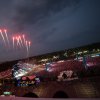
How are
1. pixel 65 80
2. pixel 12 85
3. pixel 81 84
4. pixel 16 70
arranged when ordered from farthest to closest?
pixel 16 70, pixel 12 85, pixel 65 80, pixel 81 84

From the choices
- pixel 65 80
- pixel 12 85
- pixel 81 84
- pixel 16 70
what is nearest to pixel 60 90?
pixel 65 80

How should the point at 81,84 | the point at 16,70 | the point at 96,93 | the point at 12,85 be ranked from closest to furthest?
the point at 96,93
the point at 81,84
the point at 12,85
the point at 16,70

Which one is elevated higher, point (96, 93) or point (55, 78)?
point (55, 78)

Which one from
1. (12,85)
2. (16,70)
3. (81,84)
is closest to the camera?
(81,84)

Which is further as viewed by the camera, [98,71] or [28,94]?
[28,94]

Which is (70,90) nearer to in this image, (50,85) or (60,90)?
(60,90)

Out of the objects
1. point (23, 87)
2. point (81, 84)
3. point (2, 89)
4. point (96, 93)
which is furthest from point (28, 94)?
point (96, 93)

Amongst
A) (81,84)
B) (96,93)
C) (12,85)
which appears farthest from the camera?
(12,85)

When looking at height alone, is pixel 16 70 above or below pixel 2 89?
above

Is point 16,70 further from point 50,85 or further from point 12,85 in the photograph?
point 50,85
